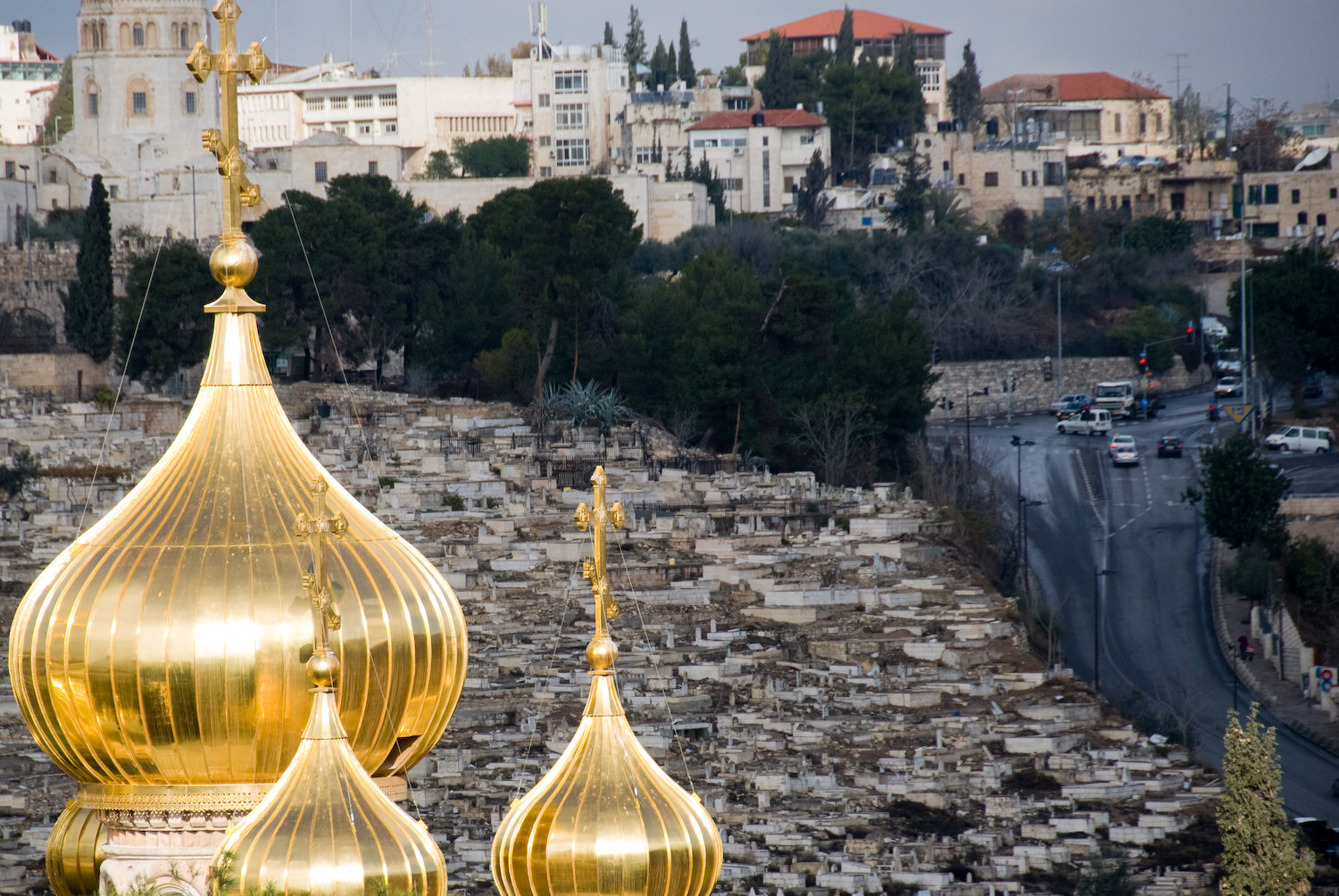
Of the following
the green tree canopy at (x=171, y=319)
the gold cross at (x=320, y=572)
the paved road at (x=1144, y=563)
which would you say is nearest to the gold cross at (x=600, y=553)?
the gold cross at (x=320, y=572)

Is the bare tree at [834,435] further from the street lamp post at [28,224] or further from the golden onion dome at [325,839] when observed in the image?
the golden onion dome at [325,839]

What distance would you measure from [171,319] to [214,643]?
4448 centimetres

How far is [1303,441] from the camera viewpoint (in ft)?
185

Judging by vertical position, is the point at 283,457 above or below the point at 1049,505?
above

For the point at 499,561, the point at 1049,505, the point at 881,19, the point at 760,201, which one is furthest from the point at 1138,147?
the point at 499,561

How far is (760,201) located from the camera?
90000mm

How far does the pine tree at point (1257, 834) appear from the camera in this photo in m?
26.8

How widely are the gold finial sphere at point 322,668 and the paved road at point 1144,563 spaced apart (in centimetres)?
2272

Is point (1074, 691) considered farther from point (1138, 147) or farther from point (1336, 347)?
point (1138, 147)

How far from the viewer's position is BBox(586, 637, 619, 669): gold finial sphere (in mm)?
13062

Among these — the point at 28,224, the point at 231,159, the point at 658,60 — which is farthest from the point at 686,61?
the point at 231,159

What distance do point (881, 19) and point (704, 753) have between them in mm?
76756

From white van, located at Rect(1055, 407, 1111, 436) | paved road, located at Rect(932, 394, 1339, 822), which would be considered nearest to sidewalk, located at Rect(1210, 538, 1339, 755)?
paved road, located at Rect(932, 394, 1339, 822)

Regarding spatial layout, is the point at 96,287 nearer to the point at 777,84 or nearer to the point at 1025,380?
the point at 1025,380
